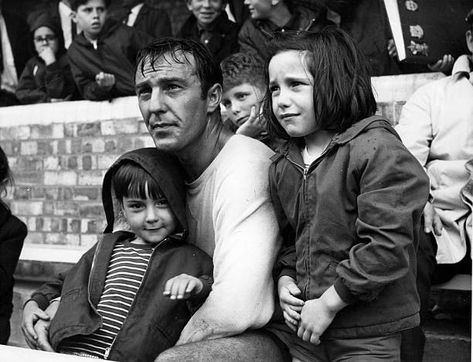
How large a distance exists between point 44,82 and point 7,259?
3014 millimetres

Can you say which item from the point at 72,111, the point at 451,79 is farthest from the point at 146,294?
the point at 72,111

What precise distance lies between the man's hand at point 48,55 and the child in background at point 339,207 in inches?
169

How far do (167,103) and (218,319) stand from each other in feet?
2.51

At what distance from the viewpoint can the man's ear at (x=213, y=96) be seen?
2606mm

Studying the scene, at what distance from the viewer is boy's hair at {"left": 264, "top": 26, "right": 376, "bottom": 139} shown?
2.15 metres

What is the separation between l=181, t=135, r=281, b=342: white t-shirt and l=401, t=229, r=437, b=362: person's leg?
54cm

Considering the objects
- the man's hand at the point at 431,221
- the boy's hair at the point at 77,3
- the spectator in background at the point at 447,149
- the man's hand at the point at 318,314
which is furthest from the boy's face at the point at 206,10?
the man's hand at the point at 318,314

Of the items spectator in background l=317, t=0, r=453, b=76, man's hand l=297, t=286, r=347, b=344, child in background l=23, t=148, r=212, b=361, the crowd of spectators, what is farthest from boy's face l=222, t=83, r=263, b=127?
man's hand l=297, t=286, r=347, b=344

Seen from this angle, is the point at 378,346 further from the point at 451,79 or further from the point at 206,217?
the point at 451,79

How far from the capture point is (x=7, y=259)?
11.0 ft

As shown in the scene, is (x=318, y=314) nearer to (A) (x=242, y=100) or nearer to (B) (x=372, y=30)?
(A) (x=242, y=100)

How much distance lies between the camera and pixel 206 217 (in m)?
2.56

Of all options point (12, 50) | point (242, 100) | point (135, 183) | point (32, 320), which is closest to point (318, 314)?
point (135, 183)

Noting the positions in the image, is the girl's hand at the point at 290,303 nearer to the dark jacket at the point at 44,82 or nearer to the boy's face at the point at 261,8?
the boy's face at the point at 261,8
